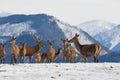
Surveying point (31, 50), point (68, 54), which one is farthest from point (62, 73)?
point (68, 54)

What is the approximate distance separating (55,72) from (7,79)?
11.9 ft

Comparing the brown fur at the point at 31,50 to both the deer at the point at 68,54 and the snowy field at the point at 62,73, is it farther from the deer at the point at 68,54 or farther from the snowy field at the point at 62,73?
the snowy field at the point at 62,73

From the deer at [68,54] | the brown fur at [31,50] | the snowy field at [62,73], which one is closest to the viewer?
the snowy field at [62,73]

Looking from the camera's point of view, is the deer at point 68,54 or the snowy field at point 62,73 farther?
the deer at point 68,54

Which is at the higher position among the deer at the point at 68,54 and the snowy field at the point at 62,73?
the snowy field at the point at 62,73

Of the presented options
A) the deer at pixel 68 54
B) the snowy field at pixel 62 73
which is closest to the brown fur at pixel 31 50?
the deer at pixel 68 54

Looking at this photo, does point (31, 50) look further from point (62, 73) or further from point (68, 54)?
point (62, 73)

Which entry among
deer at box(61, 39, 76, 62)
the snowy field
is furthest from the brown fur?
the snowy field

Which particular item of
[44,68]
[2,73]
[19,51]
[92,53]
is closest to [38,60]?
[19,51]

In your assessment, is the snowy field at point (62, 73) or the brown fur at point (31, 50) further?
→ the brown fur at point (31, 50)

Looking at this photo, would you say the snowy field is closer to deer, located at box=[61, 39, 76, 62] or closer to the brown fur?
the brown fur

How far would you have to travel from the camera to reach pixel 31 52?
132 feet

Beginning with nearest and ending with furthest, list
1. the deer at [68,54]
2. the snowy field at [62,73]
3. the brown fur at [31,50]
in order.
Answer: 1. the snowy field at [62,73]
2. the brown fur at [31,50]
3. the deer at [68,54]

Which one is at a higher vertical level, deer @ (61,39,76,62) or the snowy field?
the snowy field
